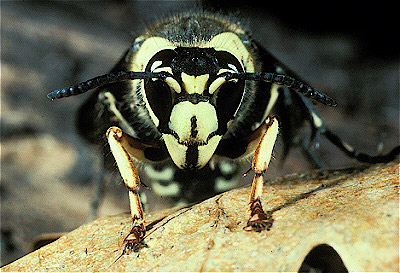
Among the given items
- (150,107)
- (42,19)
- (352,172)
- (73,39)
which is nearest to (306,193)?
(352,172)

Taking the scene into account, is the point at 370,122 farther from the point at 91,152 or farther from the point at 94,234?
the point at 94,234

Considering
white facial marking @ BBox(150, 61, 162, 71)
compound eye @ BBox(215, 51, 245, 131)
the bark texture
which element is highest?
white facial marking @ BBox(150, 61, 162, 71)

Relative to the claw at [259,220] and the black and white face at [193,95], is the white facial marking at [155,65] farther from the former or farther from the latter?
the claw at [259,220]

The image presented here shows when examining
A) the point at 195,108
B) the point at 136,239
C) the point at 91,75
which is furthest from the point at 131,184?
the point at 91,75

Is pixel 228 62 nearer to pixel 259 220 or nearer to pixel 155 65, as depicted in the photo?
pixel 155 65

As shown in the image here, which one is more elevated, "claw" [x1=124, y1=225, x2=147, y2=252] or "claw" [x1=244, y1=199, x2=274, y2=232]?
"claw" [x1=124, y1=225, x2=147, y2=252]

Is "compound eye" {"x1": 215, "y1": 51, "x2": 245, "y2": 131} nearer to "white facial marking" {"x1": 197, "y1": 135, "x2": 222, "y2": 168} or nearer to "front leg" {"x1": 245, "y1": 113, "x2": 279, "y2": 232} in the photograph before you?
"white facial marking" {"x1": 197, "y1": 135, "x2": 222, "y2": 168}

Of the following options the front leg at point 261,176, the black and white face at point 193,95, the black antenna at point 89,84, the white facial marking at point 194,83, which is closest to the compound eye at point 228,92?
the black and white face at point 193,95

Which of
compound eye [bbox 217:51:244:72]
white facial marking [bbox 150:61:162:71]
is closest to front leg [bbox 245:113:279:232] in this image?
compound eye [bbox 217:51:244:72]
